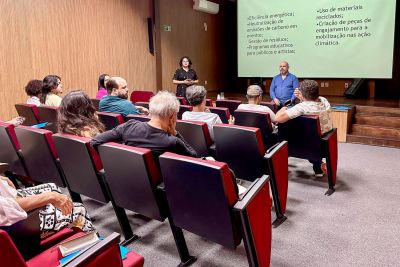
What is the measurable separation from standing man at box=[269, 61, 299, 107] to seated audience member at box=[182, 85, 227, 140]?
2.83 meters

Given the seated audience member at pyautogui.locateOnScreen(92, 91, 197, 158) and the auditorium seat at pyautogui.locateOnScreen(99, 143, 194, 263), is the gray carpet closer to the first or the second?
the auditorium seat at pyautogui.locateOnScreen(99, 143, 194, 263)

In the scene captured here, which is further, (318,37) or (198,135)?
(318,37)

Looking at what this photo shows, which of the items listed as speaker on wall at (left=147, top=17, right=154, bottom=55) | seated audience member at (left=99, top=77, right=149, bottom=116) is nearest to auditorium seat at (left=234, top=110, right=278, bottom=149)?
seated audience member at (left=99, top=77, right=149, bottom=116)

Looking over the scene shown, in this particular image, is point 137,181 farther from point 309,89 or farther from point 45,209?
point 309,89

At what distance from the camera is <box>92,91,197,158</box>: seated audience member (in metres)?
2.08

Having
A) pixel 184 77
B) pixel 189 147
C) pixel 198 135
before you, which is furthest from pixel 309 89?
pixel 184 77

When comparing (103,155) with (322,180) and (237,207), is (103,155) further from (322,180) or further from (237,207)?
(322,180)

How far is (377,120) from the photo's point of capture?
5609 millimetres

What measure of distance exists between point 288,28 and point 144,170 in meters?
6.21

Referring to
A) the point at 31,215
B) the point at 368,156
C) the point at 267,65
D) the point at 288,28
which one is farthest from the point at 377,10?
the point at 31,215

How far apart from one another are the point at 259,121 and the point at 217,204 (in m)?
1.85

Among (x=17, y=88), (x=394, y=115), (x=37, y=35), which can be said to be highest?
(x=37, y=35)

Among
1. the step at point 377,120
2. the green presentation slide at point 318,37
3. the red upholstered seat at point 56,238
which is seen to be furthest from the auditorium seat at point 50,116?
the green presentation slide at point 318,37

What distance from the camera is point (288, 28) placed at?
724 cm
